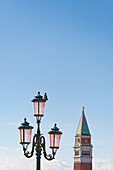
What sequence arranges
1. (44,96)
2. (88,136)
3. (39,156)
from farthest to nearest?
(88,136) → (44,96) → (39,156)

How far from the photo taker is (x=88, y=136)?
127375mm

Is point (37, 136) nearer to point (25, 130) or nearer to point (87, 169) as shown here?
point (25, 130)

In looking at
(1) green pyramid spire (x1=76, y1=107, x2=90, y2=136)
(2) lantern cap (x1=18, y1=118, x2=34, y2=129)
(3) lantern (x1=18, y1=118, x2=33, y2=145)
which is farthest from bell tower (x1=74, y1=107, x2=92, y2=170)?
(3) lantern (x1=18, y1=118, x2=33, y2=145)

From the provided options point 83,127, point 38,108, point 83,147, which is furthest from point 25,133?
point 83,147

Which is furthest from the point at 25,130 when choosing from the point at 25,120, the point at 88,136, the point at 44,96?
the point at 88,136

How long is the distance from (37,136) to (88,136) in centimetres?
11372

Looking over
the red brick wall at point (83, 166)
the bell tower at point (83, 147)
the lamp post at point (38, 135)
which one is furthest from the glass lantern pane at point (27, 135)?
the red brick wall at point (83, 166)

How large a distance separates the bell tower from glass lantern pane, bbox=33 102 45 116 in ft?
364

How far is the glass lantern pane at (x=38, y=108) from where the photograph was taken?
14.7 meters

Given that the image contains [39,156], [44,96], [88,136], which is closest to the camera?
[39,156]

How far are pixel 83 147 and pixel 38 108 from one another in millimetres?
113298

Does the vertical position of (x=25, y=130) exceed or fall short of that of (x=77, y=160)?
it falls short

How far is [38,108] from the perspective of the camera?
48.3 ft

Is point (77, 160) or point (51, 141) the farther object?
point (77, 160)
